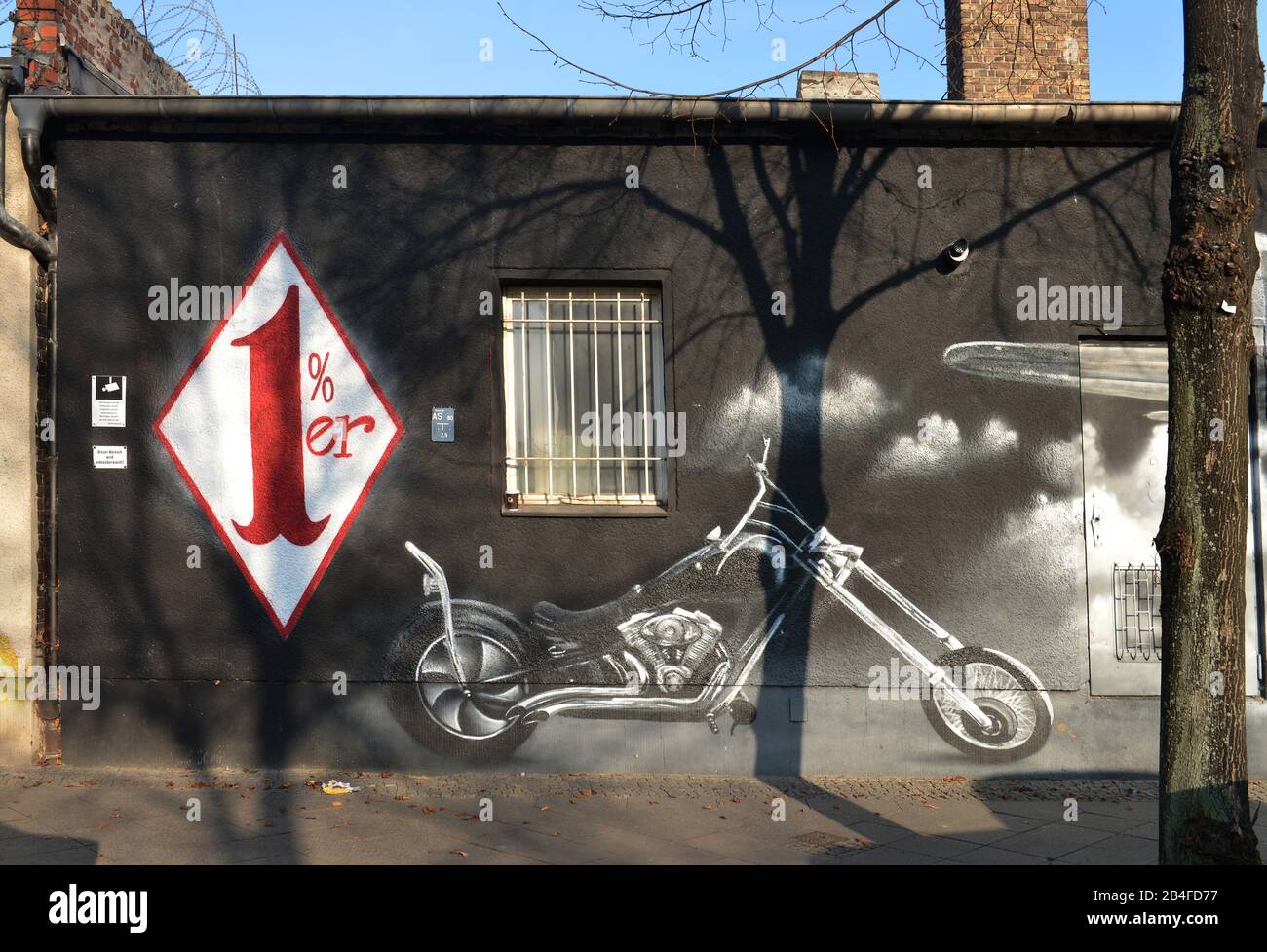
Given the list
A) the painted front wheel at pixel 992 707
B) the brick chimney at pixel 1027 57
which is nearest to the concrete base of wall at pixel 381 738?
the painted front wheel at pixel 992 707

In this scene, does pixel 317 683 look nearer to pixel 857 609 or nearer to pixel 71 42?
pixel 857 609

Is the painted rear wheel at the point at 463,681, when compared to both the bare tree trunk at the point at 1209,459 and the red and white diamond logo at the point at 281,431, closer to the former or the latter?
the red and white diamond logo at the point at 281,431

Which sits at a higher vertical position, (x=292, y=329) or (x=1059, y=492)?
(x=292, y=329)

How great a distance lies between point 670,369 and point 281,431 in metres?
2.81

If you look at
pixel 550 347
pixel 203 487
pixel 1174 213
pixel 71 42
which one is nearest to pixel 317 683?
pixel 203 487

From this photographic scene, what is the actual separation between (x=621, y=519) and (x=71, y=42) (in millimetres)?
5359

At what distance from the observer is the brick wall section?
8.20 metres

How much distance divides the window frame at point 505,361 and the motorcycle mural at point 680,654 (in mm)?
510

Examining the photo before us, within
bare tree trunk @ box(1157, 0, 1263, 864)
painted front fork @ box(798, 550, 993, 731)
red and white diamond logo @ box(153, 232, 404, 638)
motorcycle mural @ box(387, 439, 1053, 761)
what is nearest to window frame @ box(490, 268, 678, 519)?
motorcycle mural @ box(387, 439, 1053, 761)

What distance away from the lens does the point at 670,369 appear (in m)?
8.25

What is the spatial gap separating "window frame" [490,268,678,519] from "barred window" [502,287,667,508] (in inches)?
3.0

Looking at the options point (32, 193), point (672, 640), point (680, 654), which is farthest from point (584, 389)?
point (32, 193)

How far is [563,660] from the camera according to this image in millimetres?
8094

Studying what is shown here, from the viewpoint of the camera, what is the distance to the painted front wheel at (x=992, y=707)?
8.16 metres
